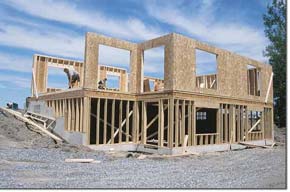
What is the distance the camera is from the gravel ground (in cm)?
743

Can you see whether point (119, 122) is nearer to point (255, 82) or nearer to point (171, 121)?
point (171, 121)

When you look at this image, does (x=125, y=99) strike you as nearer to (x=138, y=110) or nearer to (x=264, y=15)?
(x=138, y=110)

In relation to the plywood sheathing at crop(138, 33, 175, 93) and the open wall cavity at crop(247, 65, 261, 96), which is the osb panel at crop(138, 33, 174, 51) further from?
the open wall cavity at crop(247, 65, 261, 96)

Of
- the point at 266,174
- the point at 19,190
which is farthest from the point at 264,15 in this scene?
the point at 19,190

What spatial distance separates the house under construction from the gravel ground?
1769mm

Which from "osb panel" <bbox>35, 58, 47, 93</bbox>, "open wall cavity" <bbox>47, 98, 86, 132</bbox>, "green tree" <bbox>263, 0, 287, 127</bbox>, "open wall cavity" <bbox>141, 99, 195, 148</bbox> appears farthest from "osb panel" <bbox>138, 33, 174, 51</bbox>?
"green tree" <bbox>263, 0, 287, 127</bbox>

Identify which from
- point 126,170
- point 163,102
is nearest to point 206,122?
point 163,102

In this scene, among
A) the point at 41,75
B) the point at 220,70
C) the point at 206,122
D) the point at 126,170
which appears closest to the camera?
the point at 126,170

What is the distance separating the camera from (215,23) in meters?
14.4

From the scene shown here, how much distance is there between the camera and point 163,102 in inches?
564

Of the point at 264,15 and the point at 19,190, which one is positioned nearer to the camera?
the point at 19,190

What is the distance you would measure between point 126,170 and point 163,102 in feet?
18.3

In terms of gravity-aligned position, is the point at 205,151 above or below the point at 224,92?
below

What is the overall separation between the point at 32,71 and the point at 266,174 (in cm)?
1581
